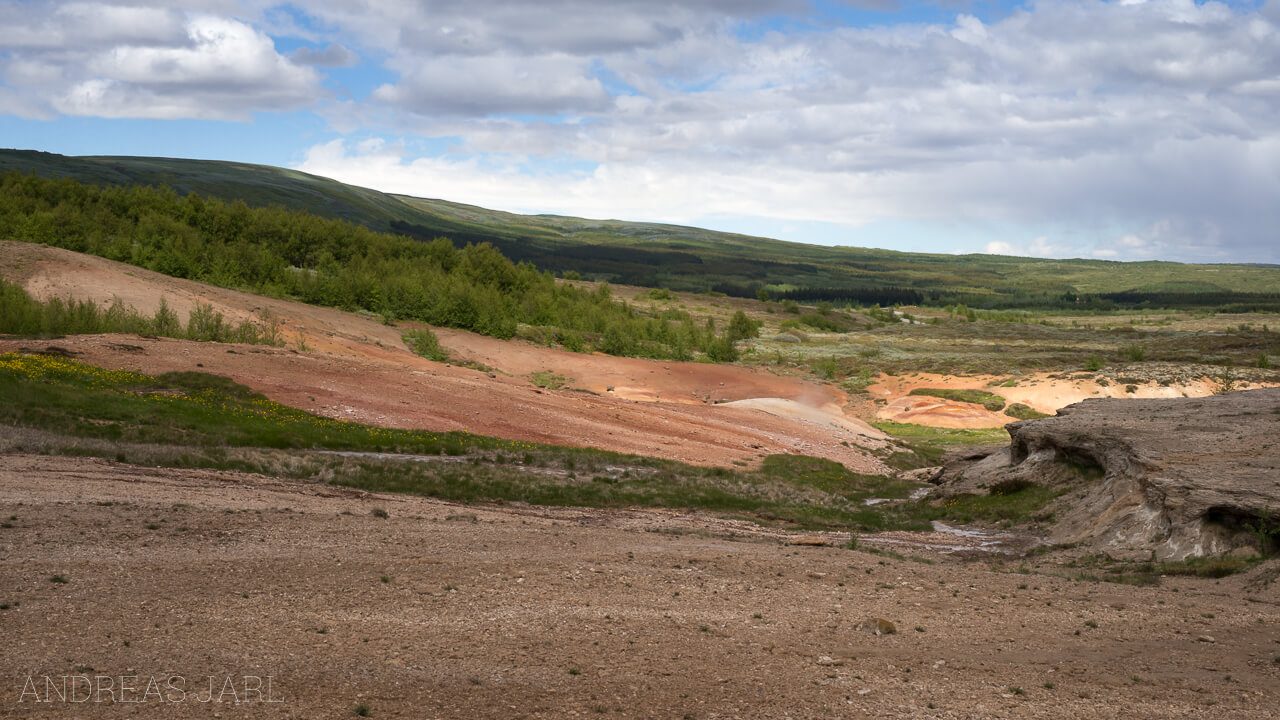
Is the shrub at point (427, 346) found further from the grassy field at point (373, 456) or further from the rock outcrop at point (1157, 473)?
the rock outcrop at point (1157, 473)

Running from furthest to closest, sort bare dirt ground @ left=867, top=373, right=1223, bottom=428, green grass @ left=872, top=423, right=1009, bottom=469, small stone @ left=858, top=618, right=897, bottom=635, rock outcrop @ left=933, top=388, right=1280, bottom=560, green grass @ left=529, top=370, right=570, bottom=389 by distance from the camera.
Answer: green grass @ left=529, top=370, right=570, bottom=389 → bare dirt ground @ left=867, top=373, right=1223, bottom=428 → green grass @ left=872, top=423, right=1009, bottom=469 → rock outcrop @ left=933, top=388, right=1280, bottom=560 → small stone @ left=858, top=618, right=897, bottom=635

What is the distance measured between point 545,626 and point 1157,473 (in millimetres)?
14858

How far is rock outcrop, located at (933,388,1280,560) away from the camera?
16.5 meters

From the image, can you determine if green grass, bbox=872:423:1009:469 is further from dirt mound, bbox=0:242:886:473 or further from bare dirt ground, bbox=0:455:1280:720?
bare dirt ground, bbox=0:455:1280:720

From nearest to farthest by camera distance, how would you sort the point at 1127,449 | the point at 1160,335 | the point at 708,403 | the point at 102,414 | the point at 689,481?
1. the point at 1127,449
2. the point at 102,414
3. the point at 689,481
4. the point at 708,403
5. the point at 1160,335

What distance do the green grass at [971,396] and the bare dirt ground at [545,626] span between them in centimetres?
4445

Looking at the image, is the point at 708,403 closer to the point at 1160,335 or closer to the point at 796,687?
the point at 796,687

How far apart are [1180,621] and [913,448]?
35.0 m

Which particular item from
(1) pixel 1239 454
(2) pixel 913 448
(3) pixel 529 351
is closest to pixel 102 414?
(1) pixel 1239 454

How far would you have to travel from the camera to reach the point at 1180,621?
40.3ft

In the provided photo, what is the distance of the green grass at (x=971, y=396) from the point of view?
58.6 meters

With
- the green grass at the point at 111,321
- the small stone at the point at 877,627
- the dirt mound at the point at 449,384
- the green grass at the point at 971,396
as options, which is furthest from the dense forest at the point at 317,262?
the small stone at the point at 877,627

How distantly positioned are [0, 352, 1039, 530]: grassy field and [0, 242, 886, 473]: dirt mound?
2970mm

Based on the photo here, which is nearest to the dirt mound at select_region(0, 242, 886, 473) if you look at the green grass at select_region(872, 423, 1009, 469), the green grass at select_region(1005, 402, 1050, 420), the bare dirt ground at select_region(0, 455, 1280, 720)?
the green grass at select_region(872, 423, 1009, 469)
